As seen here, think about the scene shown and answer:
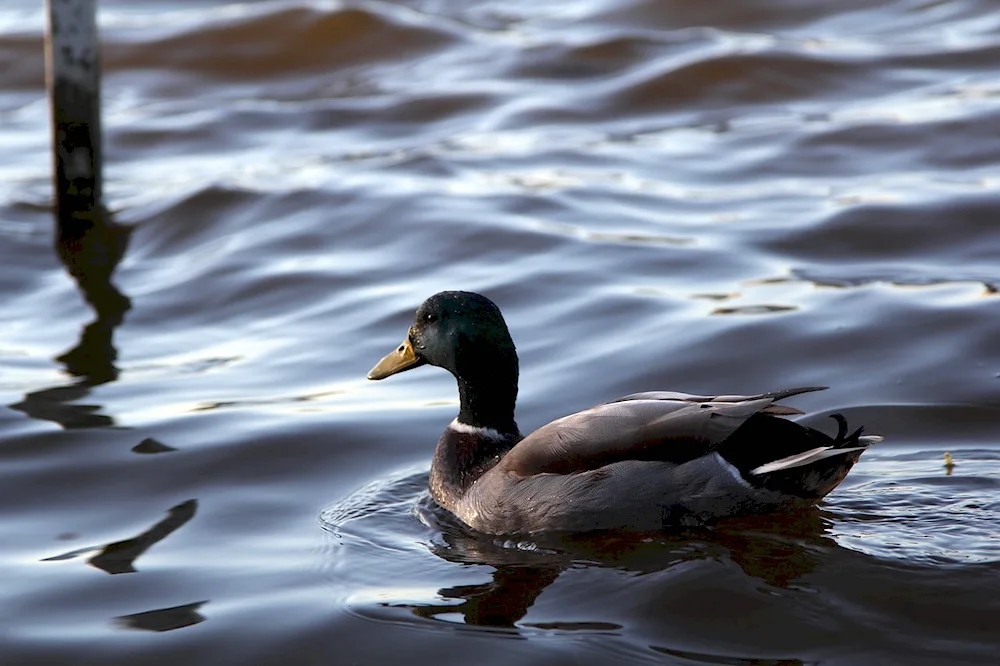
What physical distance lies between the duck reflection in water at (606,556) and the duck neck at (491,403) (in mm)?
567

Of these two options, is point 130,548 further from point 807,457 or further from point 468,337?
point 807,457

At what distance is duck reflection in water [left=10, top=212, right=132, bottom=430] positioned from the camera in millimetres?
6949

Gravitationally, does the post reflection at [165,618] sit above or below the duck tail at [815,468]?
below

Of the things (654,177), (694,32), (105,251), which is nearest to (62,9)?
(105,251)

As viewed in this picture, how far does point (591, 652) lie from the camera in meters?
4.39

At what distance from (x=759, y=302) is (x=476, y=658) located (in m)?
3.92

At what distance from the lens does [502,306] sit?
27.1 ft

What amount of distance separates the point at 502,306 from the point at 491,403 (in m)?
2.46

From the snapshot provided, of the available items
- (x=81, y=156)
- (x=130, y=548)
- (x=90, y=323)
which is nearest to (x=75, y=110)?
(x=81, y=156)

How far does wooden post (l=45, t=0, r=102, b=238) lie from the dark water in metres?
0.37

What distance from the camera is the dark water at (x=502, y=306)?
470 cm

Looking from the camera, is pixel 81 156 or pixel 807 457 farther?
pixel 81 156

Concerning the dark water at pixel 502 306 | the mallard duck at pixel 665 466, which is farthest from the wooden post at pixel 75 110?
the mallard duck at pixel 665 466

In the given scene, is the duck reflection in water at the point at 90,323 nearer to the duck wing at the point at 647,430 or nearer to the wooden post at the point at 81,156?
the wooden post at the point at 81,156
